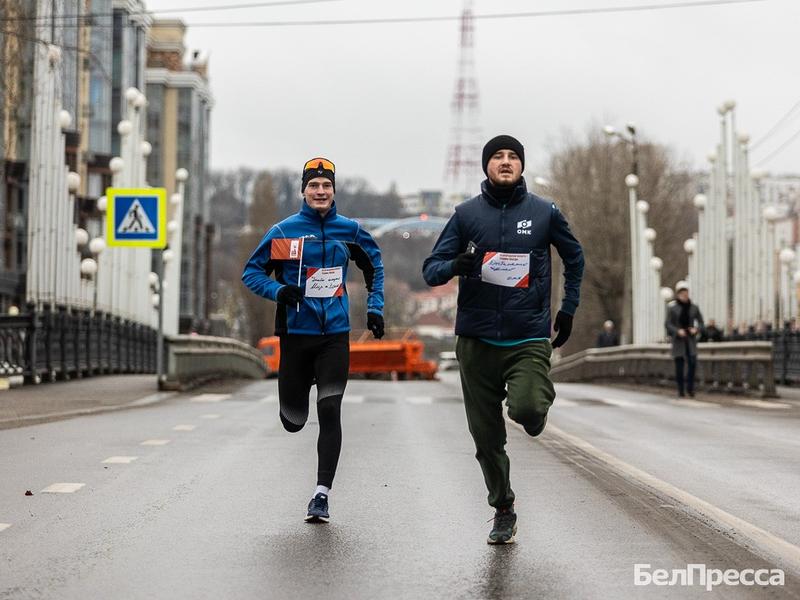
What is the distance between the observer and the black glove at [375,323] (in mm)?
8070

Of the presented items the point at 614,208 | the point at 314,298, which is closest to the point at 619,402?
the point at 314,298

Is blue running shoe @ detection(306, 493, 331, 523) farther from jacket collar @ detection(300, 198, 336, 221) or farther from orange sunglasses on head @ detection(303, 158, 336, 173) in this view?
orange sunglasses on head @ detection(303, 158, 336, 173)

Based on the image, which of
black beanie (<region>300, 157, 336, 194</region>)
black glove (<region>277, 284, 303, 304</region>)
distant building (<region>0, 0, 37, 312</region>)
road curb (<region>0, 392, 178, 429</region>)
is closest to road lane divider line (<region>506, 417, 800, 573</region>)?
black glove (<region>277, 284, 303, 304</region>)

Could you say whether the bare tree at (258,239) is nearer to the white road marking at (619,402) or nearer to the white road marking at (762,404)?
the white road marking at (619,402)

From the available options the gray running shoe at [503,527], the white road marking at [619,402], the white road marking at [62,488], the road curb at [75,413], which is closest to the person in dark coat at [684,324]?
the white road marking at [619,402]

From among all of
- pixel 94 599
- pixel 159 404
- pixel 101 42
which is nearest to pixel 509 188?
pixel 94 599

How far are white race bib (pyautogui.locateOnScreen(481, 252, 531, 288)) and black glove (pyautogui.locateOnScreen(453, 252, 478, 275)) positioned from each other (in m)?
0.14

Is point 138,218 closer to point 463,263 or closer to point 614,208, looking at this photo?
point 463,263

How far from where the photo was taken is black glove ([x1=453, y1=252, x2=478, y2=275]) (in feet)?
23.1

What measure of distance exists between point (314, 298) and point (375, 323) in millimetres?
363

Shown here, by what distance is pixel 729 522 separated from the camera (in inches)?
299

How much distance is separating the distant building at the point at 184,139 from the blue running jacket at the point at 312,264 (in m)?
79.7

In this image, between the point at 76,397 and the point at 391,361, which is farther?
the point at 391,361

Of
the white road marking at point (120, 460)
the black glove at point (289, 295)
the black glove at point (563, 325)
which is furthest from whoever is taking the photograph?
the white road marking at point (120, 460)
